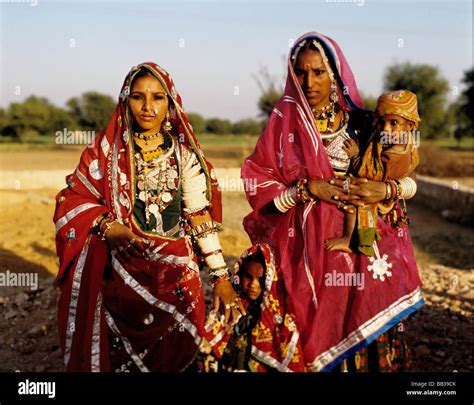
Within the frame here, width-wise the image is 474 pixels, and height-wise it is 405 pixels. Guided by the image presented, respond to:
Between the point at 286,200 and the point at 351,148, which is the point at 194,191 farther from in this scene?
the point at 351,148

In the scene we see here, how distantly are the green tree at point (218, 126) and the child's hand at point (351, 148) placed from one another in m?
55.6

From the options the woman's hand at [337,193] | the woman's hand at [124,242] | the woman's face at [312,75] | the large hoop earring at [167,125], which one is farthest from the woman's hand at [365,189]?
the woman's hand at [124,242]

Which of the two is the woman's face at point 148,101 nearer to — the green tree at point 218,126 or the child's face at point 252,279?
the child's face at point 252,279

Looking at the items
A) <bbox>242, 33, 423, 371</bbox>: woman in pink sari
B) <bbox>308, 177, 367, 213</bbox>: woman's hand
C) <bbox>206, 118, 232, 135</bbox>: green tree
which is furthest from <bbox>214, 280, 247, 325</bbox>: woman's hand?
<bbox>206, 118, 232, 135</bbox>: green tree

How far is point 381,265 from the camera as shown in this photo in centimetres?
319

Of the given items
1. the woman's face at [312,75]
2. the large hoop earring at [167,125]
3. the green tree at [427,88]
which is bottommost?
the large hoop earring at [167,125]

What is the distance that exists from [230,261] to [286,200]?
4193 millimetres

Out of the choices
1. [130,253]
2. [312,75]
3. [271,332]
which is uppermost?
[312,75]

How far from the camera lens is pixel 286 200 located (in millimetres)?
3225

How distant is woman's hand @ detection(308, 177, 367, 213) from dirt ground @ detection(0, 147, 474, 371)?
1.97 metres

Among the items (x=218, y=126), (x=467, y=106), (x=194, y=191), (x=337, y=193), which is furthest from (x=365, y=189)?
(x=218, y=126)

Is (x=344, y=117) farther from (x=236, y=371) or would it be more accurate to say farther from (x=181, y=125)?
(x=236, y=371)

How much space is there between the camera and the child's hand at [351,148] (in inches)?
126

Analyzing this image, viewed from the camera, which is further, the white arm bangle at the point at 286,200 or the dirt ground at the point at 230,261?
Answer: the dirt ground at the point at 230,261
